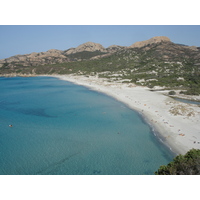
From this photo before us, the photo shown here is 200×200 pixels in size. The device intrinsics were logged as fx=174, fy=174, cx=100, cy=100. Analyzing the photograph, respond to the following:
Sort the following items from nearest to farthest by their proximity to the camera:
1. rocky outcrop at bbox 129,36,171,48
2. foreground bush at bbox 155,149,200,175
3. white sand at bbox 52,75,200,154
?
foreground bush at bbox 155,149,200,175
white sand at bbox 52,75,200,154
rocky outcrop at bbox 129,36,171,48

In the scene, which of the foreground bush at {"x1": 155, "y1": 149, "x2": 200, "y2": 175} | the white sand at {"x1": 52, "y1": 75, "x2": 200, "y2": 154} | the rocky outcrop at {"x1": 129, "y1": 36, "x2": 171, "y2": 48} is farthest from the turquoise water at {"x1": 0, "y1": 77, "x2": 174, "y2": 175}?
the rocky outcrop at {"x1": 129, "y1": 36, "x2": 171, "y2": 48}

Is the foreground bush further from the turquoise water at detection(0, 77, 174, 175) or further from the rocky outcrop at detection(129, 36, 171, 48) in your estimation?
the rocky outcrop at detection(129, 36, 171, 48)

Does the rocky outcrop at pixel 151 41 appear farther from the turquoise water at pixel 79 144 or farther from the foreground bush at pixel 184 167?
the foreground bush at pixel 184 167

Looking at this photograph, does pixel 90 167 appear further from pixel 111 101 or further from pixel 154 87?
pixel 154 87

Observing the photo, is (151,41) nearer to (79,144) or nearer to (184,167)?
(79,144)

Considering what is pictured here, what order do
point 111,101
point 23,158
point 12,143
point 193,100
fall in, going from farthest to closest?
point 111,101, point 193,100, point 12,143, point 23,158

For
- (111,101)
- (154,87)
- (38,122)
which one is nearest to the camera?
(38,122)

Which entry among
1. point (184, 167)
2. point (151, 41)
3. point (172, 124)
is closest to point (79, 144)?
point (184, 167)

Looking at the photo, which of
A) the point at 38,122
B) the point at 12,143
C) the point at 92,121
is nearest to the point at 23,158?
the point at 12,143
